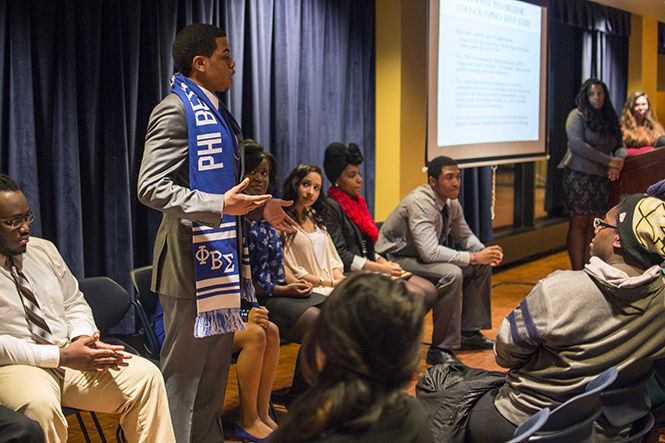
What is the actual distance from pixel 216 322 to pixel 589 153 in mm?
3922

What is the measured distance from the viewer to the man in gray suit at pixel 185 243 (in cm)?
207

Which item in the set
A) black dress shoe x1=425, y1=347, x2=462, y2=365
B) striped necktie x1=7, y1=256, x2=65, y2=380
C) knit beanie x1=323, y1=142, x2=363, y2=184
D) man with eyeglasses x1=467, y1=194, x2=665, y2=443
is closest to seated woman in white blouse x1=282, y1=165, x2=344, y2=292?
knit beanie x1=323, y1=142, x2=363, y2=184

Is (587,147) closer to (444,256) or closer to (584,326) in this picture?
(444,256)

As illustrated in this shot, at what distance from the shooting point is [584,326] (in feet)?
5.73

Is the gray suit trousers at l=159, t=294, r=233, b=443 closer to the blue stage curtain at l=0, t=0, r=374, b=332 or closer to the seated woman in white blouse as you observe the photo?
the seated woman in white blouse

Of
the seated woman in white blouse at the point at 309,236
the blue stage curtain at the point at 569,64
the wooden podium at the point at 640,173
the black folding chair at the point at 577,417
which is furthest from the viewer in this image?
the blue stage curtain at the point at 569,64

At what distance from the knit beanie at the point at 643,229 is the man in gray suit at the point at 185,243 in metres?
1.05

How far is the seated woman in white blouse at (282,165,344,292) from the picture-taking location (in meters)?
3.30

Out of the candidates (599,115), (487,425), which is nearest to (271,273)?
(487,425)

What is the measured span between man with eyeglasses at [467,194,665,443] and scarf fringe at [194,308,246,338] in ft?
2.72

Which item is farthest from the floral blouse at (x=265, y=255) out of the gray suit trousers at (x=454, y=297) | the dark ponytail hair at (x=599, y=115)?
the dark ponytail hair at (x=599, y=115)

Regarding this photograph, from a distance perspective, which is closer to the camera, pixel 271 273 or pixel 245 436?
pixel 245 436

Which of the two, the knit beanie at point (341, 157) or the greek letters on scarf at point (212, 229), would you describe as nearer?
the greek letters on scarf at point (212, 229)

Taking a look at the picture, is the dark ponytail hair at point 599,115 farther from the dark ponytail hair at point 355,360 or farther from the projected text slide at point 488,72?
the dark ponytail hair at point 355,360
